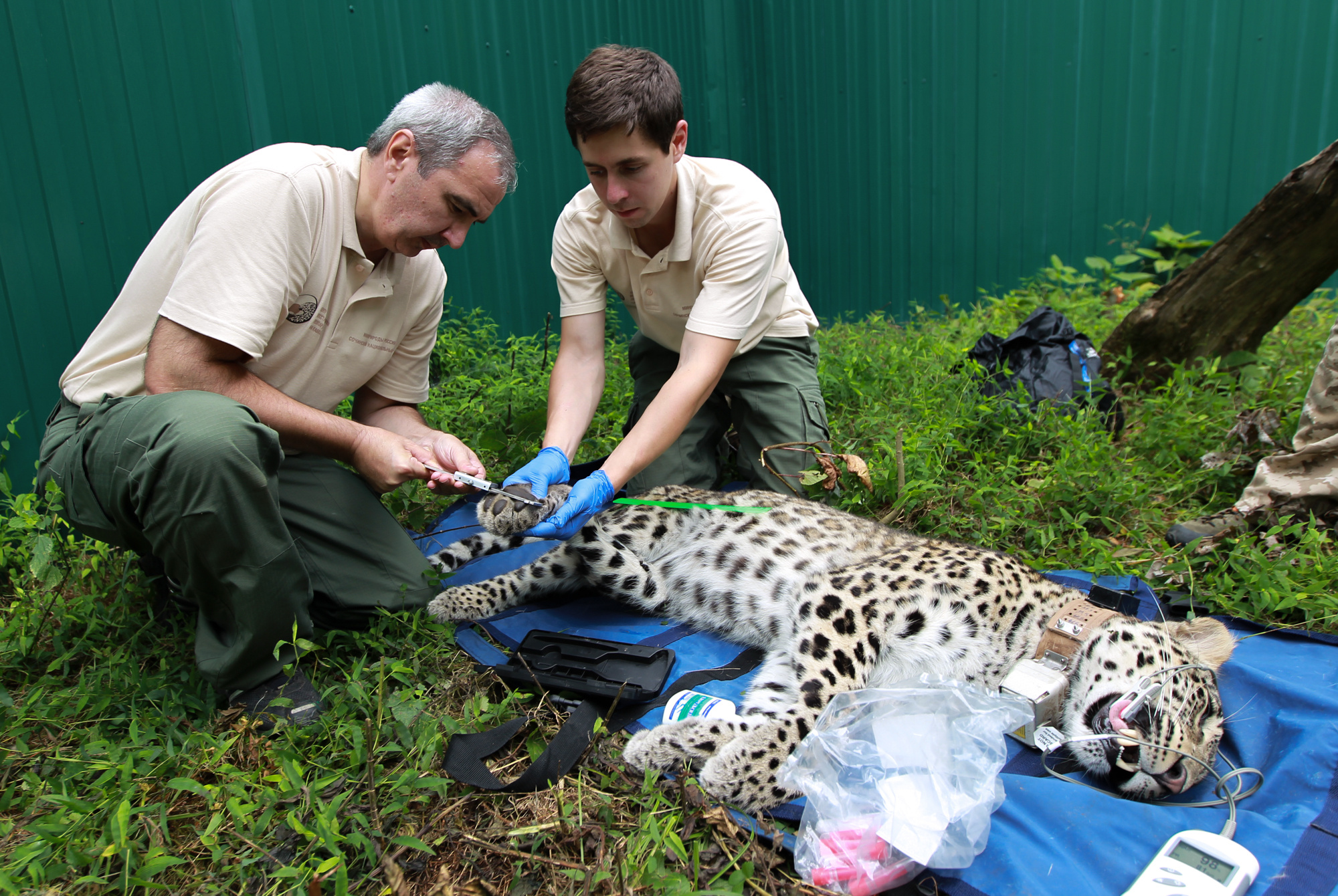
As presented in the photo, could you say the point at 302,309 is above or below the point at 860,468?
above

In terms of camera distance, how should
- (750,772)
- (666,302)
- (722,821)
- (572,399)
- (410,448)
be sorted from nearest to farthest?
(722,821)
(750,772)
(410,448)
(572,399)
(666,302)

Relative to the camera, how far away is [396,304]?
3361mm

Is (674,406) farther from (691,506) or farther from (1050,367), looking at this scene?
(1050,367)

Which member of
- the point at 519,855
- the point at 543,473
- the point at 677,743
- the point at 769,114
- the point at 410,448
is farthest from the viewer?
the point at 769,114

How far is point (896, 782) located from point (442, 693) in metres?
1.50

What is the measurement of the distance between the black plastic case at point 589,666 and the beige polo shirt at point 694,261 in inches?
55.5

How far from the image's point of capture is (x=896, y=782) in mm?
2143

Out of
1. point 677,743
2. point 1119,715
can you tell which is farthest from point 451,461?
point 1119,715

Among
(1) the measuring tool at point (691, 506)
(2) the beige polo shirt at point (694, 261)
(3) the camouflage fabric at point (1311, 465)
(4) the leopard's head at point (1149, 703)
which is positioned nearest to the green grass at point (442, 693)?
(3) the camouflage fabric at point (1311, 465)

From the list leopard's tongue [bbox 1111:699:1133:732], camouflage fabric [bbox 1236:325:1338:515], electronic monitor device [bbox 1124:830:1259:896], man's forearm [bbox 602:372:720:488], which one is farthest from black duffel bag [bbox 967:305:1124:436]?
electronic monitor device [bbox 1124:830:1259:896]

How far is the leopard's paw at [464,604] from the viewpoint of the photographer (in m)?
3.30

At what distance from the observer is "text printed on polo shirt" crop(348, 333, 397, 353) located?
3252 millimetres

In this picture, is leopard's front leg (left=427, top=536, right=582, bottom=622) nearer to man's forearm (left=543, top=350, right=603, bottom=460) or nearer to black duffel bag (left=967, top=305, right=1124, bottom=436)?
man's forearm (left=543, top=350, right=603, bottom=460)

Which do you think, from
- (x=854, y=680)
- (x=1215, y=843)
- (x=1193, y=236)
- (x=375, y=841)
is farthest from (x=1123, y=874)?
(x=1193, y=236)
